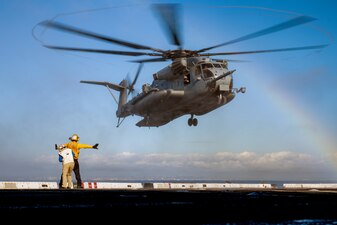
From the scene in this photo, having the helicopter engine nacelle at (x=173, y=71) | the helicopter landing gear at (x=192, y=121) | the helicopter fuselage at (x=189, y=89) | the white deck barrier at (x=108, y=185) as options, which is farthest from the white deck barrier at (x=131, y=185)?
the helicopter engine nacelle at (x=173, y=71)

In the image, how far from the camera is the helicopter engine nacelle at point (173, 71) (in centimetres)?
3064

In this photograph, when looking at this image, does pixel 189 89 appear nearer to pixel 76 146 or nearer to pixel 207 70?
pixel 207 70

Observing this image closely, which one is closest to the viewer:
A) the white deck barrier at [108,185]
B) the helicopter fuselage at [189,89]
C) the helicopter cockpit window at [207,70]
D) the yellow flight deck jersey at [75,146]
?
the yellow flight deck jersey at [75,146]

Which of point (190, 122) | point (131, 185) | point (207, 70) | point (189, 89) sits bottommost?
point (131, 185)

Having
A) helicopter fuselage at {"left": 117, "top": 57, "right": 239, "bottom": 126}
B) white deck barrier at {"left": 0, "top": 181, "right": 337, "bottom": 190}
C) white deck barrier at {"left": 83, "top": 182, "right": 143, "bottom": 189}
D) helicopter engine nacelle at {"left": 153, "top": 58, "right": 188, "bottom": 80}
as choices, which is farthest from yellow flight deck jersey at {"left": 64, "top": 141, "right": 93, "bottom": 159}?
helicopter engine nacelle at {"left": 153, "top": 58, "right": 188, "bottom": 80}

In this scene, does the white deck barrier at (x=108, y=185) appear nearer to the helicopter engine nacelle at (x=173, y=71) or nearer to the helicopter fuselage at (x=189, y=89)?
the helicopter fuselage at (x=189, y=89)

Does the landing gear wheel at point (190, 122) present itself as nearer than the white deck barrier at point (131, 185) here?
No

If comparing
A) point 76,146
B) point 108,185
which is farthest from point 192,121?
point 76,146

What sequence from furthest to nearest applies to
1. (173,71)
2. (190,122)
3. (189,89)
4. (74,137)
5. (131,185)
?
(190,122), (173,71), (189,89), (131,185), (74,137)

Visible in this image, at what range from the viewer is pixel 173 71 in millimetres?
31500

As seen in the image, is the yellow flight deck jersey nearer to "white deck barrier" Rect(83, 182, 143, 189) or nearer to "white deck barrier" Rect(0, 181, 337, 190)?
"white deck barrier" Rect(0, 181, 337, 190)

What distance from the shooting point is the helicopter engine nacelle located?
30.6 meters

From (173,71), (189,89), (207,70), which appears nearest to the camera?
(207,70)

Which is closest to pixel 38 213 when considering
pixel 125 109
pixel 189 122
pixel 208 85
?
pixel 208 85
